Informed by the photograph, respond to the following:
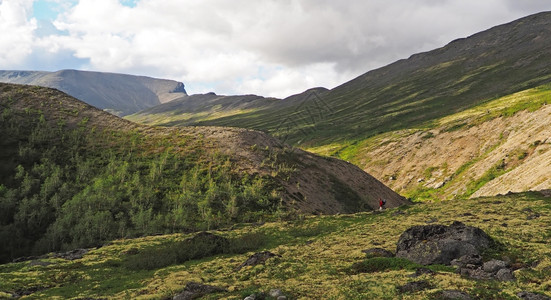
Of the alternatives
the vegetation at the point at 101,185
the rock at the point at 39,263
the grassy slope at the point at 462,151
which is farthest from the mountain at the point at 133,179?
the grassy slope at the point at 462,151

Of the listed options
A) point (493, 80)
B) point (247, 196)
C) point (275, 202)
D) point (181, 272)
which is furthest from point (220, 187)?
point (493, 80)

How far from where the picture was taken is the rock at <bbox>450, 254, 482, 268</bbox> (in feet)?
66.5

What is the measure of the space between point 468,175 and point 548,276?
246 ft

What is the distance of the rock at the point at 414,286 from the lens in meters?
16.4

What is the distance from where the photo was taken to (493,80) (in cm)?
19562

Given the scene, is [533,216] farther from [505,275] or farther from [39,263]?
[39,263]

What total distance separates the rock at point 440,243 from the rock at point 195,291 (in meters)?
13.6

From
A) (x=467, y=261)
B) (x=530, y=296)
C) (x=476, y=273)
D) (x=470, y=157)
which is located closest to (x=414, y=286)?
(x=476, y=273)

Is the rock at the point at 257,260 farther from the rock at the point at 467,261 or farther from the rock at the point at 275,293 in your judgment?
the rock at the point at 467,261

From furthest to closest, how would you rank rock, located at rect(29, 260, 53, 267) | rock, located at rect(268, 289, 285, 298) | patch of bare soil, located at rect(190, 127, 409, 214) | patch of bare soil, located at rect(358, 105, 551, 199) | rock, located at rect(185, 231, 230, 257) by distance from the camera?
patch of bare soil, located at rect(358, 105, 551, 199), patch of bare soil, located at rect(190, 127, 409, 214), rock, located at rect(185, 231, 230, 257), rock, located at rect(29, 260, 53, 267), rock, located at rect(268, 289, 285, 298)

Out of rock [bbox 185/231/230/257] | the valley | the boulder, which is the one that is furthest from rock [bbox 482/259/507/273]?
rock [bbox 185/231/230/257]

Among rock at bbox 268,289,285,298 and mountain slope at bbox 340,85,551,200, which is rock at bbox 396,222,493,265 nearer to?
rock at bbox 268,289,285,298

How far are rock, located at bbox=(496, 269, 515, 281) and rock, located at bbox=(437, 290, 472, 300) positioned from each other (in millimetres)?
4213

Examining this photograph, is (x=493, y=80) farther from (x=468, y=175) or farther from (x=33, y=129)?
(x=33, y=129)
